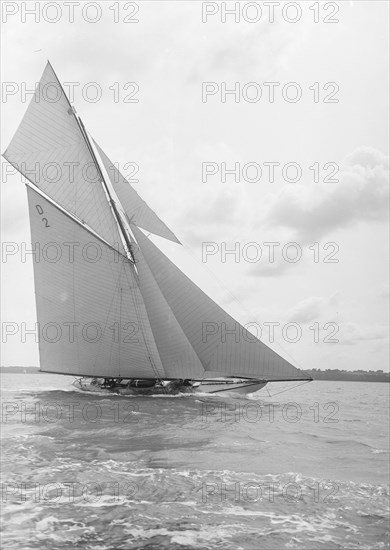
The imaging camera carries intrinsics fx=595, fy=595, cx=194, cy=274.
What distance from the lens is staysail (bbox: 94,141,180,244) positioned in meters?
33.3

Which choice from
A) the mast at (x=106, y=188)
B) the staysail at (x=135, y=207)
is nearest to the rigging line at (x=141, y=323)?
the mast at (x=106, y=188)

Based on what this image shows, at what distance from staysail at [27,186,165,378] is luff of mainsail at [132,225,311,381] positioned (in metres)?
2.54

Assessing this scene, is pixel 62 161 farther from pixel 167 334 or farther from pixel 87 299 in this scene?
pixel 167 334

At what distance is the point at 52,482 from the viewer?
1101cm

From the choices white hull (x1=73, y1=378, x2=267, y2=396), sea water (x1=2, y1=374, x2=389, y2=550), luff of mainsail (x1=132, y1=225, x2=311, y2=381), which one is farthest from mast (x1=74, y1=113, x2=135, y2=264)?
sea water (x1=2, y1=374, x2=389, y2=550)

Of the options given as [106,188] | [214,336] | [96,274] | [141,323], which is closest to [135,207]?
[106,188]

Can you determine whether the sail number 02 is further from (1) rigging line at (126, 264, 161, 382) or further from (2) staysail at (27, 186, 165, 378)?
(1) rigging line at (126, 264, 161, 382)

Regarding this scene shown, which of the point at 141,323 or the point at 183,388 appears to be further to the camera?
the point at 183,388

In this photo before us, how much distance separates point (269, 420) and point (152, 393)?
12.3m

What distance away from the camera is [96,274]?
33.7 meters

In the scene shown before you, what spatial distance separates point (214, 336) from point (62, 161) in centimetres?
1444

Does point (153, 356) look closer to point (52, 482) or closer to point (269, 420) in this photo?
point (269, 420)

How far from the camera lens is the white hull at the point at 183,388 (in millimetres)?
35938

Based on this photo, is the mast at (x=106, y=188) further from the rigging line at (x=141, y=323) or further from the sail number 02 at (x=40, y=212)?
the sail number 02 at (x=40, y=212)
